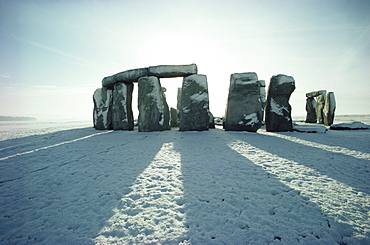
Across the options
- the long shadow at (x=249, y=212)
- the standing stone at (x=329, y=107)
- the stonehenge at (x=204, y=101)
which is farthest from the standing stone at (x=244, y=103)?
the standing stone at (x=329, y=107)

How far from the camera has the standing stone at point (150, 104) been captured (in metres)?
6.26

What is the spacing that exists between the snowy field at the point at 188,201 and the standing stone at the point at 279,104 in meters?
3.71

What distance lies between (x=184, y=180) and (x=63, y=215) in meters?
1.15

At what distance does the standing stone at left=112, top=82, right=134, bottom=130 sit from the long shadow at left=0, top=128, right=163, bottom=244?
4.24 m

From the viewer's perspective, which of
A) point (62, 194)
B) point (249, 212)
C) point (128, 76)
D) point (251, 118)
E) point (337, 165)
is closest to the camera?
point (249, 212)

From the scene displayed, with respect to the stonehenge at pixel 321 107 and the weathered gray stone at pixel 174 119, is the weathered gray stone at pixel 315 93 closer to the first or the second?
the stonehenge at pixel 321 107

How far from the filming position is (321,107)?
1022 centimetres

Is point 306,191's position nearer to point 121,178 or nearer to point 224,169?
point 224,169

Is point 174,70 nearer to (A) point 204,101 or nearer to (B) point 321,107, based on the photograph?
(A) point 204,101

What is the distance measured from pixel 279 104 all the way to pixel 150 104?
15.9 ft

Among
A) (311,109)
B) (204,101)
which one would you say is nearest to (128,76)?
(204,101)

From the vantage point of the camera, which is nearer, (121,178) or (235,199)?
(235,199)

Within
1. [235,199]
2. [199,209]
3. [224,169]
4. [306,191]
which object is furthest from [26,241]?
[306,191]

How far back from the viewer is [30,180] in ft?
6.67
